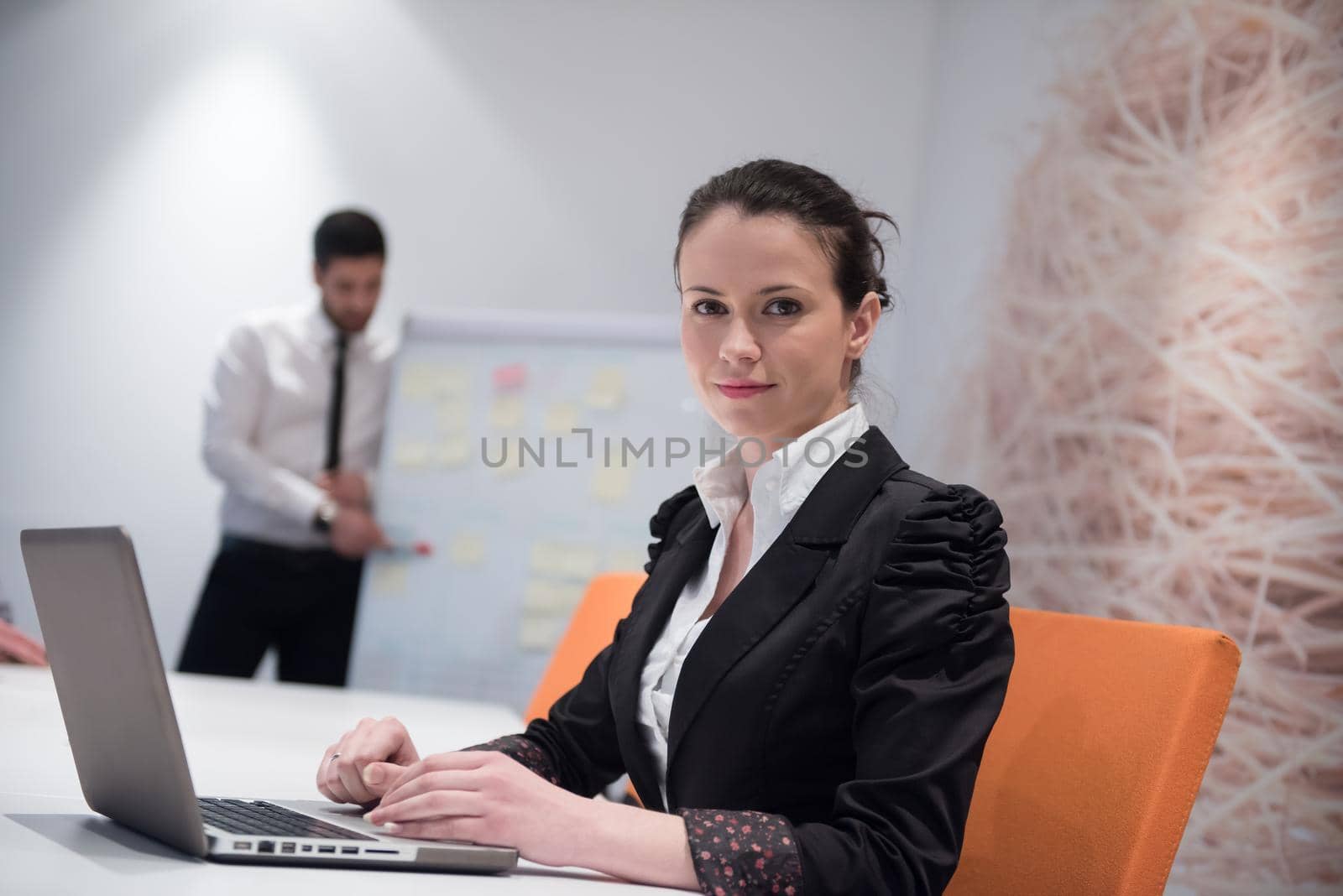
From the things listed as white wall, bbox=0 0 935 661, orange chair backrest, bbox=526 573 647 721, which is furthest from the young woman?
white wall, bbox=0 0 935 661

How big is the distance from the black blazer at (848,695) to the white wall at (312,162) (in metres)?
3.15

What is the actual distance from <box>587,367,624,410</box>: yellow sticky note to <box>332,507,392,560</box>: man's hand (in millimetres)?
720

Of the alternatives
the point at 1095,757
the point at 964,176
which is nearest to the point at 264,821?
the point at 1095,757

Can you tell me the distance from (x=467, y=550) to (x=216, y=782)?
2272mm

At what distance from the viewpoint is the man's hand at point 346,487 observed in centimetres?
343

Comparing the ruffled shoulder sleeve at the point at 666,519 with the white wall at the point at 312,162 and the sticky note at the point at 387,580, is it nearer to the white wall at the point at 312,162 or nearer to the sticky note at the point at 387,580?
the sticky note at the point at 387,580

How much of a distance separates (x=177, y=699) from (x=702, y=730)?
1.16 m

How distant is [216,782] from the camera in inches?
49.1

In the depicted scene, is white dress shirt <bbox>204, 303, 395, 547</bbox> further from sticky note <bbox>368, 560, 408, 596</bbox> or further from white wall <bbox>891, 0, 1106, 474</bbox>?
white wall <bbox>891, 0, 1106, 474</bbox>

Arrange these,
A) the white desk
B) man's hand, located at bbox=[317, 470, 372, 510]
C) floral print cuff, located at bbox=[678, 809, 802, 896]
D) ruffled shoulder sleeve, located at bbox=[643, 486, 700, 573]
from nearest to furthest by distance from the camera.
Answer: the white desk
floral print cuff, located at bbox=[678, 809, 802, 896]
ruffled shoulder sleeve, located at bbox=[643, 486, 700, 573]
man's hand, located at bbox=[317, 470, 372, 510]

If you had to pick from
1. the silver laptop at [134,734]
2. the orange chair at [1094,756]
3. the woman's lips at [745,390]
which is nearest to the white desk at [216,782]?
the silver laptop at [134,734]

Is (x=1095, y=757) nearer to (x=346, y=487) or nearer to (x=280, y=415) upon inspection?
(x=346, y=487)

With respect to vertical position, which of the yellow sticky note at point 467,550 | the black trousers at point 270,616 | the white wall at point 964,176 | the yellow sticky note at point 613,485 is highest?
the white wall at point 964,176

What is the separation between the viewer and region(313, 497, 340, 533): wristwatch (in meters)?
3.32
